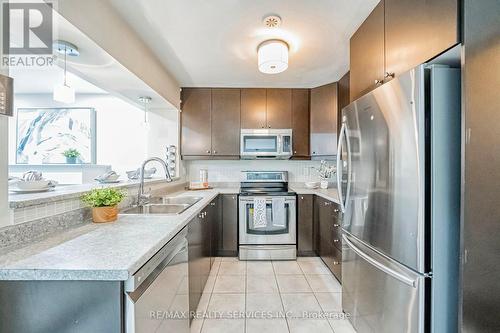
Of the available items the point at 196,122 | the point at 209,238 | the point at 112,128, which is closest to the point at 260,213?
the point at 209,238

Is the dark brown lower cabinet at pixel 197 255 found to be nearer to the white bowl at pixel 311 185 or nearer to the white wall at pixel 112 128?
the white bowl at pixel 311 185

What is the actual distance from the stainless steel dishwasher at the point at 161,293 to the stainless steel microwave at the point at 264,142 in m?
2.08

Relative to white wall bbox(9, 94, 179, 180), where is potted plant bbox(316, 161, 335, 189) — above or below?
below

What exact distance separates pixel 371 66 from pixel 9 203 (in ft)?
7.16

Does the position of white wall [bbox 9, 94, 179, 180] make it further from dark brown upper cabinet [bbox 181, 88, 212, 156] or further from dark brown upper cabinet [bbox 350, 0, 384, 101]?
dark brown upper cabinet [bbox 350, 0, 384, 101]

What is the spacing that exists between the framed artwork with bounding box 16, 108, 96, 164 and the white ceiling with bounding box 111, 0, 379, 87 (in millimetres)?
2220

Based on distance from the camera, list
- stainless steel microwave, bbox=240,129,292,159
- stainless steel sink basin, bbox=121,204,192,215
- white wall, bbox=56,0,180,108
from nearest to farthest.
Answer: white wall, bbox=56,0,180,108
stainless steel sink basin, bbox=121,204,192,215
stainless steel microwave, bbox=240,129,292,159

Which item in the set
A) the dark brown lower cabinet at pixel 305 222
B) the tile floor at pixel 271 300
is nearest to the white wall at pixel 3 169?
the tile floor at pixel 271 300

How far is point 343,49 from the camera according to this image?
7.63 ft

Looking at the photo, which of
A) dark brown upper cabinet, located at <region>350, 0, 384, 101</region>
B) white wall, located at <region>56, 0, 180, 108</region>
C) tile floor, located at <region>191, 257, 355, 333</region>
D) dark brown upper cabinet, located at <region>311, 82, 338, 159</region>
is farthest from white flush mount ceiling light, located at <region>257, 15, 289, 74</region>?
tile floor, located at <region>191, 257, 355, 333</region>

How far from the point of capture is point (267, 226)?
10.3ft

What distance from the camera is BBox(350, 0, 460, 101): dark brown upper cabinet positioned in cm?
106

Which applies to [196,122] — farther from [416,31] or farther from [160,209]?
[416,31]

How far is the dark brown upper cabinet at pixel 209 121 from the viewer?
11.6ft
